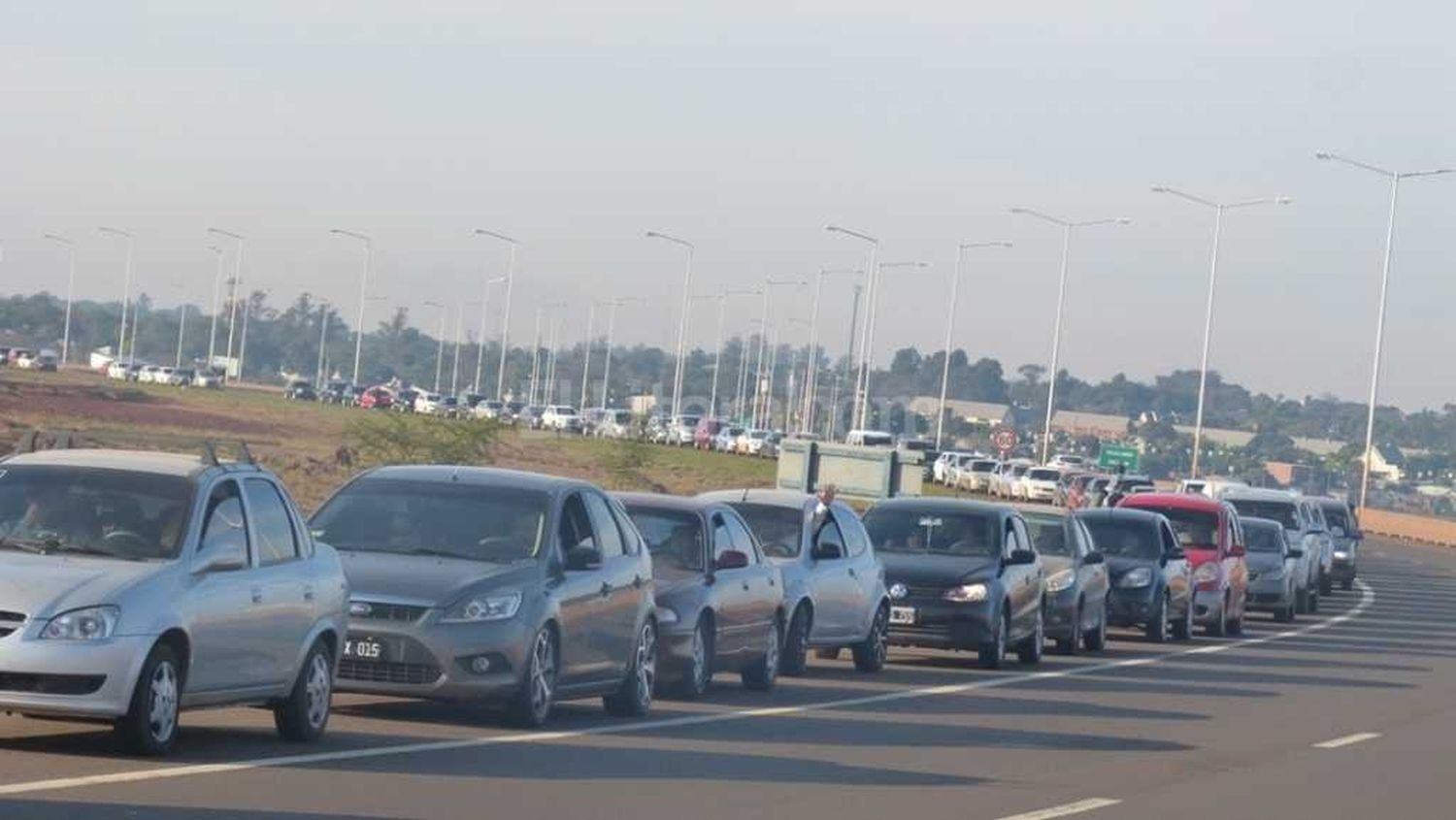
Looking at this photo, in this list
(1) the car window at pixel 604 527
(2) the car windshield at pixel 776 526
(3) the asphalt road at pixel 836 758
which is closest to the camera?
(3) the asphalt road at pixel 836 758

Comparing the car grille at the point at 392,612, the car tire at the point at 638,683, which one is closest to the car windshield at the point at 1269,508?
the car tire at the point at 638,683

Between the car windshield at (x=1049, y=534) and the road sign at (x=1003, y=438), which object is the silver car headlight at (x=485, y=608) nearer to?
the car windshield at (x=1049, y=534)

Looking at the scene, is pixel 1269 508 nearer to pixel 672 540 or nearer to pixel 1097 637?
pixel 1097 637

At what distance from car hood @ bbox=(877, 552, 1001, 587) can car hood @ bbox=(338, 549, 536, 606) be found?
9.56m

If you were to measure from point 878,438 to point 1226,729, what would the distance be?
70.0 meters

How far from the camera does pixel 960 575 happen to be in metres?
25.4

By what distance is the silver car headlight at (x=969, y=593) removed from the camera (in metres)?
25.1

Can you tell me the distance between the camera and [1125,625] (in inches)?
1303

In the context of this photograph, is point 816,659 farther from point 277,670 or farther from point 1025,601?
point 277,670

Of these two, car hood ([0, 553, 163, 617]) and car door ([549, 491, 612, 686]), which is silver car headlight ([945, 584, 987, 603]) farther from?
car hood ([0, 553, 163, 617])

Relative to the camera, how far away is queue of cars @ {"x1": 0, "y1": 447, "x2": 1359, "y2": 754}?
12688 millimetres

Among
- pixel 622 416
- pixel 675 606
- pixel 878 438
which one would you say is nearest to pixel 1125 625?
pixel 675 606

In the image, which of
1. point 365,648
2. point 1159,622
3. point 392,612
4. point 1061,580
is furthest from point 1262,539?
point 365,648

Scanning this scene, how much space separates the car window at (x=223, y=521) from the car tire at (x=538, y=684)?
258cm
